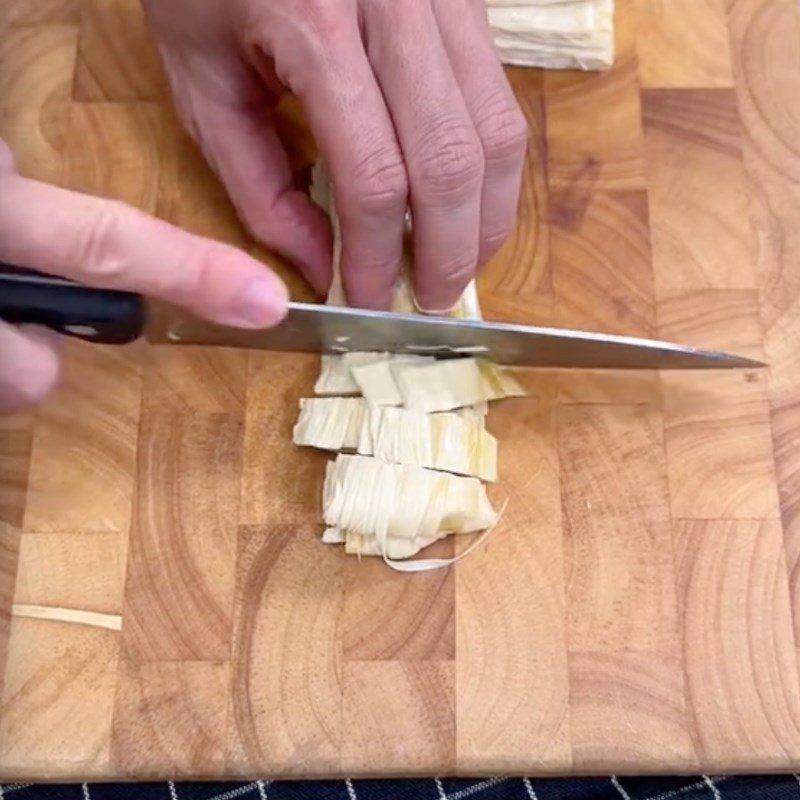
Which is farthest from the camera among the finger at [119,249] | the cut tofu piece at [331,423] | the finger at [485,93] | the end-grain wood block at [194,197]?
the end-grain wood block at [194,197]

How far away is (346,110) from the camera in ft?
3.37

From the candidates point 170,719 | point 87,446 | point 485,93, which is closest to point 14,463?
point 87,446

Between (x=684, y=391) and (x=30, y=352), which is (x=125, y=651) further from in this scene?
(x=684, y=391)

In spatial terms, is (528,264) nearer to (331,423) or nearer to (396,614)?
(331,423)

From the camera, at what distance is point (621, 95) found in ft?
4.37

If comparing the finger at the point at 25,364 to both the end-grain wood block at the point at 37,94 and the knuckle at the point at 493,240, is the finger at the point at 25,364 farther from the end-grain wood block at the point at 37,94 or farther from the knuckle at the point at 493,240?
the knuckle at the point at 493,240

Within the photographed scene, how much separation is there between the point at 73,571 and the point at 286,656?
0.79 feet

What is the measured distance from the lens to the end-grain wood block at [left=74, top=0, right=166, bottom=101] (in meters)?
1.33

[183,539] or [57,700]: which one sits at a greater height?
[183,539]

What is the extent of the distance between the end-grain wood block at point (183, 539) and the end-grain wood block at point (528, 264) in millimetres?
323

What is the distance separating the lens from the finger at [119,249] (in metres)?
0.95

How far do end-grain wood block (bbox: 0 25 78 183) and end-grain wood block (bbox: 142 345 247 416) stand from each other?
27 cm

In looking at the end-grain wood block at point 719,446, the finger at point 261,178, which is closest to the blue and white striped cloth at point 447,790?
the end-grain wood block at point 719,446

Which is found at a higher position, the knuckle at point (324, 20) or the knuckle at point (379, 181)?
the knuckle at point (324, 20)
